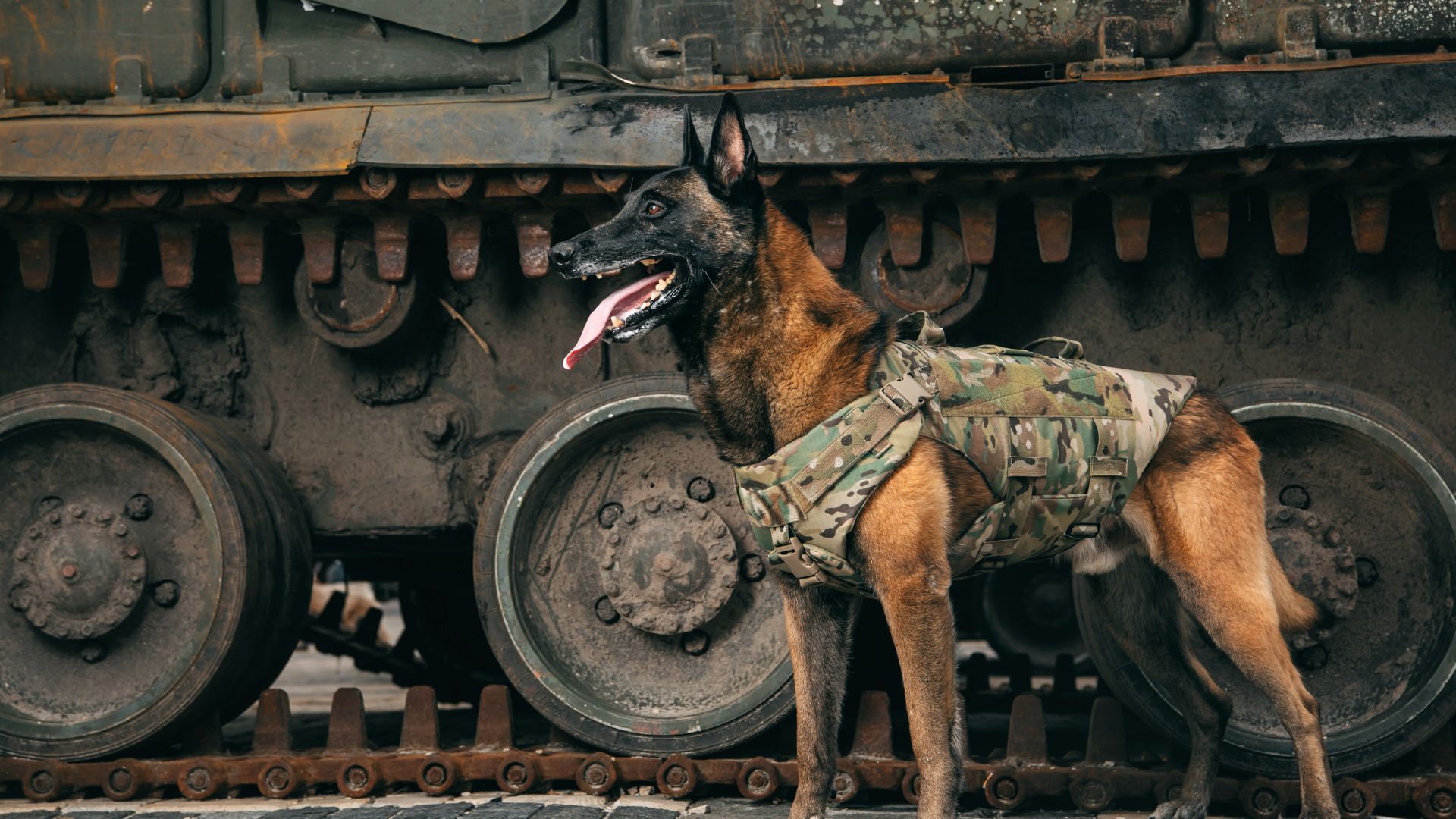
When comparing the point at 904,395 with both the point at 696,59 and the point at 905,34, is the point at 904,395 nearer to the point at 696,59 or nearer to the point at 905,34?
the point at 905,34

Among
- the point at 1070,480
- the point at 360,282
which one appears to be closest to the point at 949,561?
the point at 1070,480

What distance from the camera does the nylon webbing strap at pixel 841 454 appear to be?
443 cm

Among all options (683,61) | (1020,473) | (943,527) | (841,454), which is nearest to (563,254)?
(841,454)

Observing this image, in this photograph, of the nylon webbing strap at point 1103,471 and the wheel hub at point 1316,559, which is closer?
the nylon webbing strap at point 1103,471

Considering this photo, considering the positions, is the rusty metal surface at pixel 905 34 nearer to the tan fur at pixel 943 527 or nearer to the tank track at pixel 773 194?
the tank track at pixel 773 194

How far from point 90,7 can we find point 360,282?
52.9 inches

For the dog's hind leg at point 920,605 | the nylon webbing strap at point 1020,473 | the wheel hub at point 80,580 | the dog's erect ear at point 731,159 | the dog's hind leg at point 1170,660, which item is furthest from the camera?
the wheel hub at point 80,580

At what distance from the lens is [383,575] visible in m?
7.79

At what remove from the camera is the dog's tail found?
16.7ft

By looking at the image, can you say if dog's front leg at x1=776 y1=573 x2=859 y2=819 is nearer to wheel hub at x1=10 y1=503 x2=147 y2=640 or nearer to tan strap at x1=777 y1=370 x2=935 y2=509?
tan strap at x1=777 y1=370 x2=935 y2=509

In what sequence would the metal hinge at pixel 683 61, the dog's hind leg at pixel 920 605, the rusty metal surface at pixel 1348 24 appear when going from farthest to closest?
the metal hinge at pixel 683 61 < the rusty metal surface at pixel 1348 24 < the dog's hind leg at pixel 920 605

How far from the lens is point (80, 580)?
19.2 ft

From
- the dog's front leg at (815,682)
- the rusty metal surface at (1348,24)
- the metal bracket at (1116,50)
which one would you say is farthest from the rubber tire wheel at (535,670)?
the rusty metal surface at (1348,24)

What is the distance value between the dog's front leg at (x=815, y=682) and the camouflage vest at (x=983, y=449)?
17 cm
